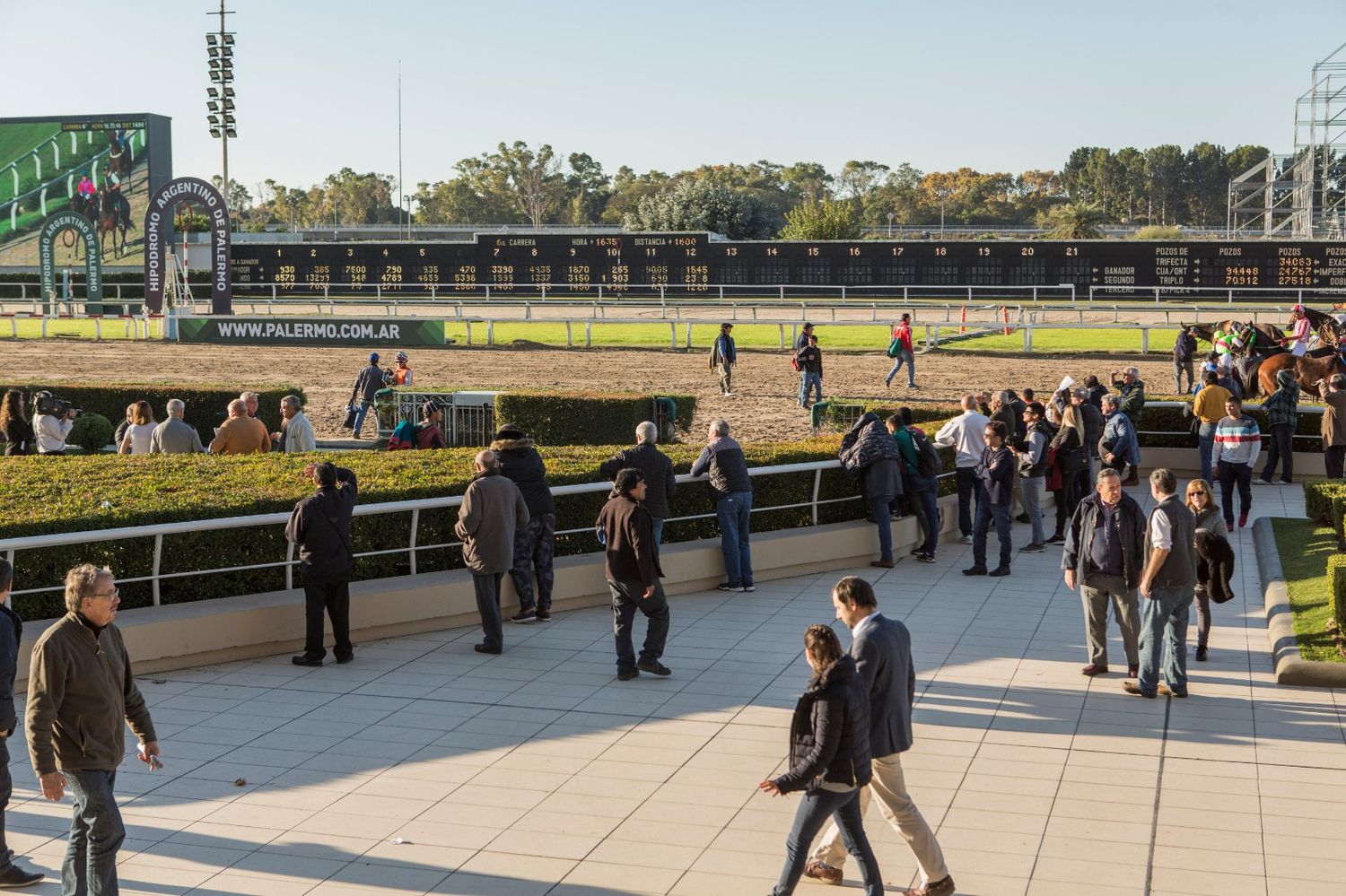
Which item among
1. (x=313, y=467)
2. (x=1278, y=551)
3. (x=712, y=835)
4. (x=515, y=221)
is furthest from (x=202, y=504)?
(x=515, y=221)

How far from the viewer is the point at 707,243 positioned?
44812 millimetres

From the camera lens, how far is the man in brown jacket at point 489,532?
955 cm

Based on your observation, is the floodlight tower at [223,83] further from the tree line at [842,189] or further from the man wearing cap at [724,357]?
the tree line at [842,189]

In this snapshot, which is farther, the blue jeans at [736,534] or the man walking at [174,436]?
the man walking at [174,436]

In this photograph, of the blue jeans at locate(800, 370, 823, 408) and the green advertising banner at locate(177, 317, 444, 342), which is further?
the green advertising banner at locate(177, 317, 444, 342)

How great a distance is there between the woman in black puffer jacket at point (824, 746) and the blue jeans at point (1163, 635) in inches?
150

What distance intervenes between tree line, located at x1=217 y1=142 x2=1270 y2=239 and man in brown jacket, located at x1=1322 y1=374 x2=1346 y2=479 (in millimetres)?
110539

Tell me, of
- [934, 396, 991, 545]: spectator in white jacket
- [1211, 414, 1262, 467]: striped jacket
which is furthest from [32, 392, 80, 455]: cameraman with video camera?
[1211, 414, 1262, 467]: striped jacket

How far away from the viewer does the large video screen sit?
5928 cm

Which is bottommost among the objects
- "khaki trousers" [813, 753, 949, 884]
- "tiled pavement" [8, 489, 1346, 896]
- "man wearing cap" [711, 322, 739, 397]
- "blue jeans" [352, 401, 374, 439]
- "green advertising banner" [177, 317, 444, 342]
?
"tiled pavement" [8, 489, 1346, 896]

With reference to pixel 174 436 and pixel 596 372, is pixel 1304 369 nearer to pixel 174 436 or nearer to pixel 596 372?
pixel 596 372

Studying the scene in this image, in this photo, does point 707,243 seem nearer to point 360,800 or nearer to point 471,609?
point 471,609

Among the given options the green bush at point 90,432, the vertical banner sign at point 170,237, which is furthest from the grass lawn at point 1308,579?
the vertical banner sign at point 170,237

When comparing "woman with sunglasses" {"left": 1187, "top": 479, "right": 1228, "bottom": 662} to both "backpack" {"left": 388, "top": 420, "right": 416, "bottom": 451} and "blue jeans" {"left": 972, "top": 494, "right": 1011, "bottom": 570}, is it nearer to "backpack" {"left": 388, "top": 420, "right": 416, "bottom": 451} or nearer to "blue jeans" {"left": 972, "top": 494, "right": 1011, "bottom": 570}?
"blue jeans" {"left": 972, "top": 494, "right": 1011, "bottom": 570}
